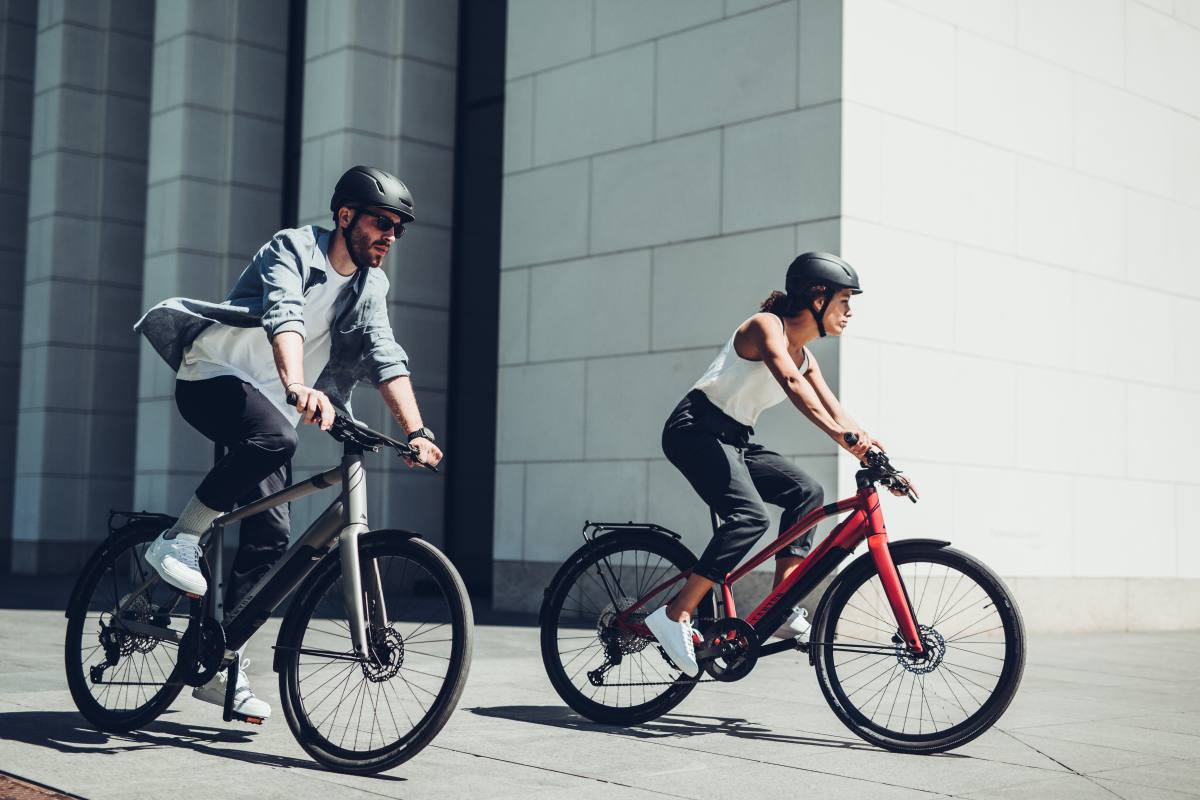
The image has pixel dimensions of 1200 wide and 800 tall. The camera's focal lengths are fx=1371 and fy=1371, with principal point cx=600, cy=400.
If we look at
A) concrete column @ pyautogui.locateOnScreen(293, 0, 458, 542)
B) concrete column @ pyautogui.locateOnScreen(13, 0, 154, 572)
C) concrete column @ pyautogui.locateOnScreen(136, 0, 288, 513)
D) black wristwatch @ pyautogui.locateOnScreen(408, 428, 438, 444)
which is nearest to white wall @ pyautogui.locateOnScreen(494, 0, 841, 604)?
concrete column @ pyautogui.locateOnScreen(293, 0, 458, 542)

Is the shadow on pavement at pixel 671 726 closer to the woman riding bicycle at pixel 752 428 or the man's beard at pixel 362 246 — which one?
the woman riding bicycle at pixel 752 428

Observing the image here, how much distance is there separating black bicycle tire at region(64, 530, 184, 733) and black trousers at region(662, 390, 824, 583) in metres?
2.08

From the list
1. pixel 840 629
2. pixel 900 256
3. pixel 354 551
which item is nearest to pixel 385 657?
pixel 354 551

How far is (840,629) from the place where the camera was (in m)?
5.05

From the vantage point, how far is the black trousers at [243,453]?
4684 millimetres

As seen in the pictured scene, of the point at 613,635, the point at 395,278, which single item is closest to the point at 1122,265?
the point at 395,278

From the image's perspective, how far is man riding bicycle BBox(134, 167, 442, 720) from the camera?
4.68m

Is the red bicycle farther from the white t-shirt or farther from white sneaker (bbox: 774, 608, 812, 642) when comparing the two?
the white t-shirt

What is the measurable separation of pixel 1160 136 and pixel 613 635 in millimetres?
8471

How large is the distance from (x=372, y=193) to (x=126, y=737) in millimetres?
2137

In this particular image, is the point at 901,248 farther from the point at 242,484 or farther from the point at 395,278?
the point at 242,484

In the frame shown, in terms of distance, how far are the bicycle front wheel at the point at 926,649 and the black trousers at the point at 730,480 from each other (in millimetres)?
430

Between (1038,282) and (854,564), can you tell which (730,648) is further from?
(1038,282)

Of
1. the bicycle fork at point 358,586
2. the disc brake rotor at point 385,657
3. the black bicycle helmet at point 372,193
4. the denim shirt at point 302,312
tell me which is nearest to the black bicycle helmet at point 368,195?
the black bicycle helmet at point 372,193
